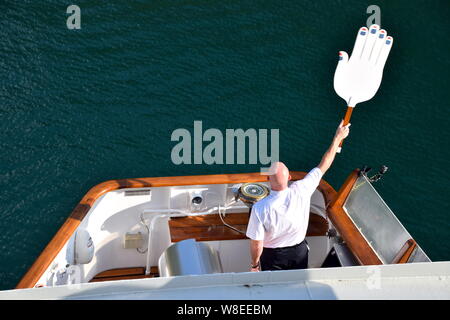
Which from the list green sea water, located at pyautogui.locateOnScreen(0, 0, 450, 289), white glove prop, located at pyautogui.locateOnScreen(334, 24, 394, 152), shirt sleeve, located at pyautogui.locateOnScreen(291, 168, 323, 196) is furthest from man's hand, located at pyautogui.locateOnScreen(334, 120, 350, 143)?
green sea water, located at pyautogui.locateOnScreen(0, 0, 450, 289)

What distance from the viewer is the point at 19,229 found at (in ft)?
26.4

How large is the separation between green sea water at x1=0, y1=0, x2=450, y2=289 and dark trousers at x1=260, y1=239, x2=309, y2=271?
4.50 meters

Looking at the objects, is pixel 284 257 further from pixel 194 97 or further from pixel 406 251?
pixel 194 97

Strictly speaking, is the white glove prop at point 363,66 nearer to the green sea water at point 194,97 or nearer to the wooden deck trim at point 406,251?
the wooden deck trim at point 406,251

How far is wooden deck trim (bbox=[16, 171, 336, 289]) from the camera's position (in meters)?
4.38

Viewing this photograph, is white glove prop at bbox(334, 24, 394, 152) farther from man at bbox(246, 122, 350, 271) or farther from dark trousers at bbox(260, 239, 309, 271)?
dark trousers at bbox(260, 239, 309, 271)

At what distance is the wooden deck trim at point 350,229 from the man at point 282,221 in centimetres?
61

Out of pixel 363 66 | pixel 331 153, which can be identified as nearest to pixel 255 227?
pixel 331 153

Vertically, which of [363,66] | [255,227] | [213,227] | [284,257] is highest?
[363,66]

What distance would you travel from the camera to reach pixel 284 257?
13.8ft

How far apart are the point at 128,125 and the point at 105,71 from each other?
1439 millimetres

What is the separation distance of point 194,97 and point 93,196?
5.52 metres

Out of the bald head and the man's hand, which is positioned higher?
the man's hand

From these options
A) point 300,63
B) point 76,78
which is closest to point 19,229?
point 76,78
